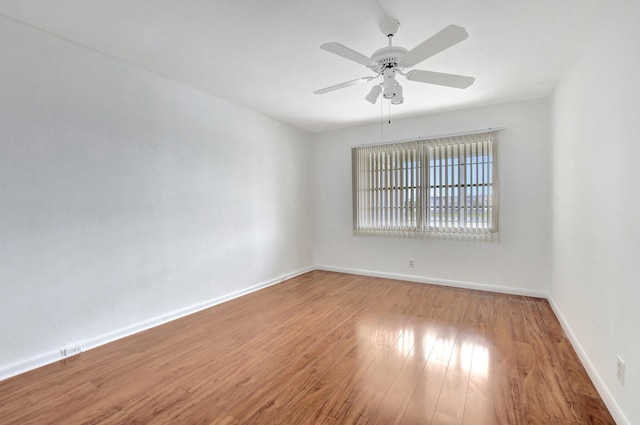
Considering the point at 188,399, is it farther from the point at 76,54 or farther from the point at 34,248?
the point at 76,54

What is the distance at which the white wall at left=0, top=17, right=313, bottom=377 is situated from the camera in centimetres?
221

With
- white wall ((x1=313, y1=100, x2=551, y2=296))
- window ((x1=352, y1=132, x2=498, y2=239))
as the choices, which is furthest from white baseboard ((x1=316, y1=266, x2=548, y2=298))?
window ((x1=352, y1=132, x2=498, y2=239))

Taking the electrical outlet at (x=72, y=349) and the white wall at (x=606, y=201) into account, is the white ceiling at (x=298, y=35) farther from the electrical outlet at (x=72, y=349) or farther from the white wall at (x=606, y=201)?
the electrical outlet at (x=72, y=349)

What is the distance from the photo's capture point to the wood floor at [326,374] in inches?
68.5

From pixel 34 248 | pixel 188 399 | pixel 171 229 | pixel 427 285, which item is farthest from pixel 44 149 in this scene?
pixel 427 285

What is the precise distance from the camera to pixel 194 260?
11.4 feet

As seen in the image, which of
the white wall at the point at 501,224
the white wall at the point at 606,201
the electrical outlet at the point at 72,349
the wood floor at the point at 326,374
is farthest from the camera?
the white wall at the point at 501,224

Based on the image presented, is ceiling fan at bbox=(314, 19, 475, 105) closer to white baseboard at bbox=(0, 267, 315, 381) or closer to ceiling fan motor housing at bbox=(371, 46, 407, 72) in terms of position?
ceiling fan motor housing at bbox=(371, 46, 407, 72)

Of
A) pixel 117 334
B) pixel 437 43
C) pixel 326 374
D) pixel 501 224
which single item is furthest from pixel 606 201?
pixel 117 334

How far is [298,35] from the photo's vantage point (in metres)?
2.35

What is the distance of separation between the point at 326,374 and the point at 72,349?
7.19 ft

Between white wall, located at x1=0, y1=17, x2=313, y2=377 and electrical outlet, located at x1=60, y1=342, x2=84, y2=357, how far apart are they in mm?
59

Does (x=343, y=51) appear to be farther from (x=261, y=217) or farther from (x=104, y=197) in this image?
(x=261, y=217)

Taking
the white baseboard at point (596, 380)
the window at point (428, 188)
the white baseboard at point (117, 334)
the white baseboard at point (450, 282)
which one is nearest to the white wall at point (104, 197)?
the white baseboard at point (117, 334)
